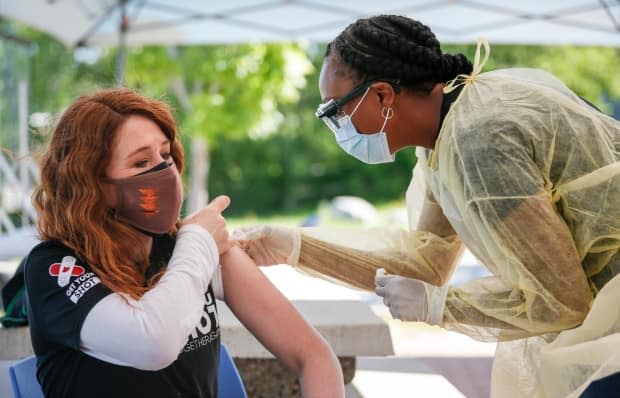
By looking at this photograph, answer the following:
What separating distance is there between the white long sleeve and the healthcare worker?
611 millimetres

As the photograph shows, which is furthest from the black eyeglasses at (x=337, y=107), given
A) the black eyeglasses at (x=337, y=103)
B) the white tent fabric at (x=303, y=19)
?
the white tent fabric at (x=303, y=19)

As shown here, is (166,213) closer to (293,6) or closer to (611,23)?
(293,6)

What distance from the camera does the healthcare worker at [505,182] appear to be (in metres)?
1.65

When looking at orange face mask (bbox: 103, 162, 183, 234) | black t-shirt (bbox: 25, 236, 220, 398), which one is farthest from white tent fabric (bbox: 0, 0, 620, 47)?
black t-shirt (bbox: 25, 236, 220, 398)

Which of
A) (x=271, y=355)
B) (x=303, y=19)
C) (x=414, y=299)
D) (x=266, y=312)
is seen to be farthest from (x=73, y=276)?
(x=303, y=19)

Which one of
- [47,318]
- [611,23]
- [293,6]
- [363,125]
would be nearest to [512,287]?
[363,125]

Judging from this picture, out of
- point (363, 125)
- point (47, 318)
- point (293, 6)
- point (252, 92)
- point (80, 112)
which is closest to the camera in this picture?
point (47, 318)

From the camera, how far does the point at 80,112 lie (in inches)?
67.0

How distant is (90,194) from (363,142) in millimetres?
739

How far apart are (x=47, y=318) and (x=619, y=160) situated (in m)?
1.27

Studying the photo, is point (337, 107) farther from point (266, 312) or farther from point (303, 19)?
point (303, 19)

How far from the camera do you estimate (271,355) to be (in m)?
2.55

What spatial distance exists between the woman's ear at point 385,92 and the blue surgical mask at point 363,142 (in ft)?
0.20

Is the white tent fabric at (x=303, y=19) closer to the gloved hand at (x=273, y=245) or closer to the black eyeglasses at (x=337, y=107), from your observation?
the gloved hand at (x=273, y=245)
